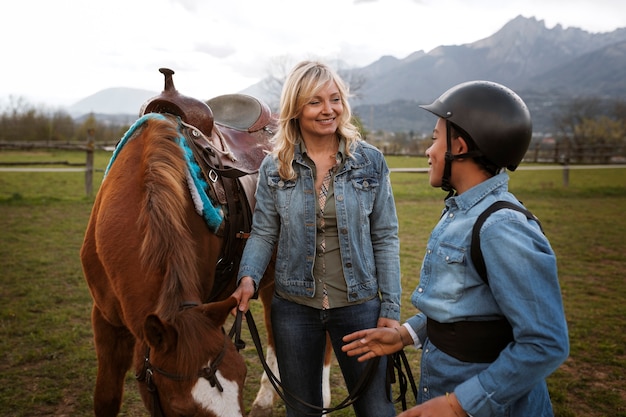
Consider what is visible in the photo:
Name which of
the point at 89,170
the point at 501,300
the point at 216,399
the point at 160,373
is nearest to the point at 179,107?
the point at 160,373

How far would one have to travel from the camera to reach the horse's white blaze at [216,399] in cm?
147

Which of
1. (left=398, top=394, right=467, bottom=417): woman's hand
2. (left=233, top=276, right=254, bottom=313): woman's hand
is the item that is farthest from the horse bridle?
(left=398, top=394, right=467, bottom=417): woman's hand

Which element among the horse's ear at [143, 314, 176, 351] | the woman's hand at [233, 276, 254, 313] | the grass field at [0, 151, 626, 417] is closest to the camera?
the horse's ear at [143, 314, 176, 351]

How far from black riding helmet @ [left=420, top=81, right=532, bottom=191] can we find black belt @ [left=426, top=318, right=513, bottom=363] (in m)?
0.45

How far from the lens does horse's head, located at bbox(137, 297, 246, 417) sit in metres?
1.48

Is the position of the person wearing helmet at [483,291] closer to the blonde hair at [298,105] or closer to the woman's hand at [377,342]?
the woman's hand at [377,342]

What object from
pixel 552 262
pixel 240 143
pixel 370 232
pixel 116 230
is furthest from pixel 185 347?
pixel 240 143

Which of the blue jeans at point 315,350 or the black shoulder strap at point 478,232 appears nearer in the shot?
the black shoulder strap at point 478,232

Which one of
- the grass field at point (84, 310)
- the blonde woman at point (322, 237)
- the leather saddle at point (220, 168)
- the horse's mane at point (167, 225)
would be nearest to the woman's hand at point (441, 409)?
the blonde woman at point (322, 237)

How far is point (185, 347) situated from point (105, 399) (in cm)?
127

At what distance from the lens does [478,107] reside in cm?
136

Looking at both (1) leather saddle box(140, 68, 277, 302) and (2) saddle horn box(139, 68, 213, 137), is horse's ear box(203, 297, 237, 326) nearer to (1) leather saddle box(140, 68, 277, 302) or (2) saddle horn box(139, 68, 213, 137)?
(1) leather saddle box(140, 68, 277, 302)

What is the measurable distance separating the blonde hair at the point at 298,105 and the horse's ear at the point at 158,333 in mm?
809

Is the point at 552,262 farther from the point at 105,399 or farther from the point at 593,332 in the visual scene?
the point at 593,332
